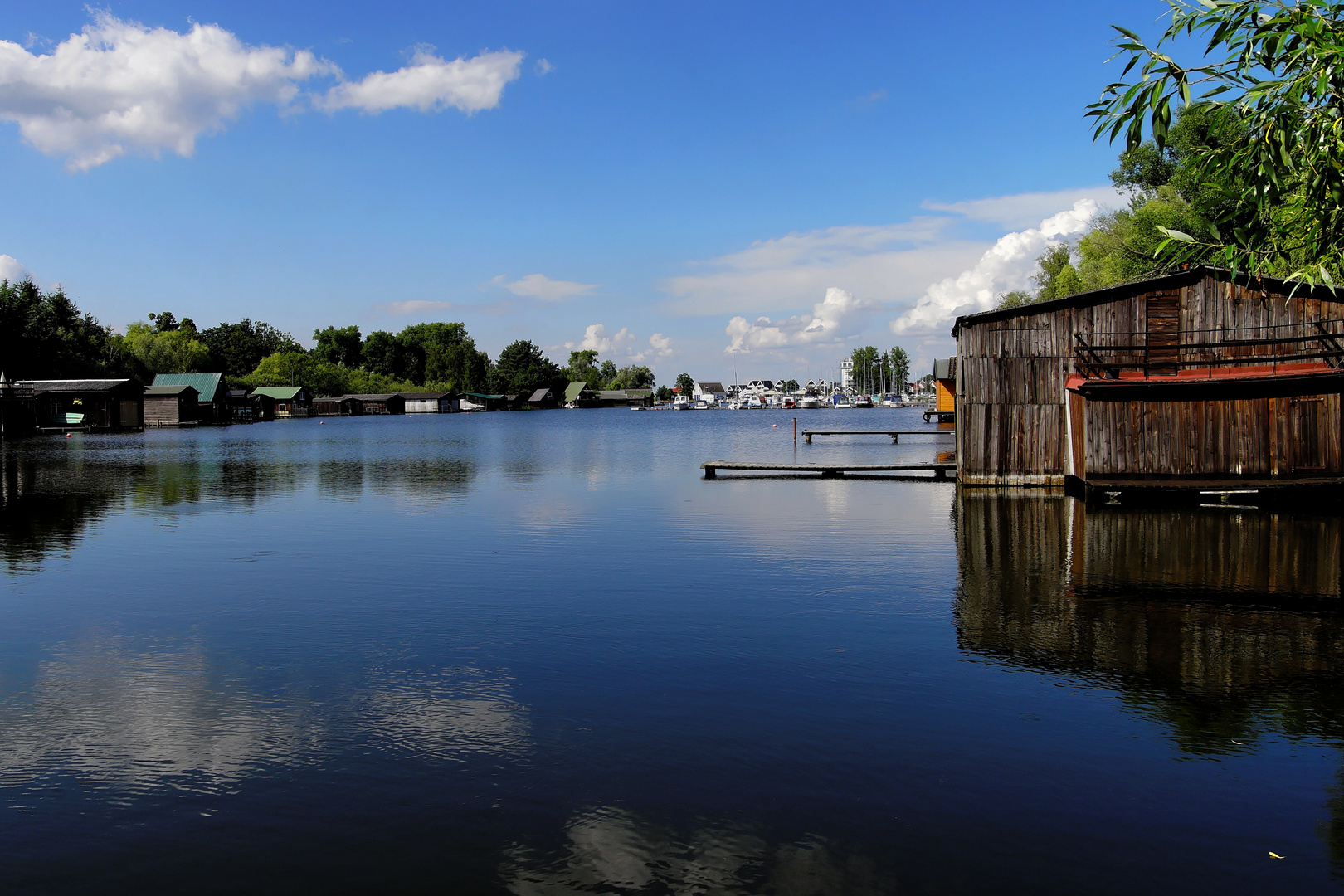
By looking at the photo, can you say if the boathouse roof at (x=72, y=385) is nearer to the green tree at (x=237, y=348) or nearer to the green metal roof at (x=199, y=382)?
the green metal roof at (x=199, y=382)

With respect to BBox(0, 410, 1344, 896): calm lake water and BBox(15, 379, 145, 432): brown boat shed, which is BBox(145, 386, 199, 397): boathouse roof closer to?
BBox(15, 379, 145, 432): brown boat shed

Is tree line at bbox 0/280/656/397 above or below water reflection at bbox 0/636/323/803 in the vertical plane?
above

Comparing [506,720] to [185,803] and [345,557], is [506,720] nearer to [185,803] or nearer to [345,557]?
[185,803]

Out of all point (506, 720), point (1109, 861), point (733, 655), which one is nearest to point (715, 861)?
point (1109, 861)

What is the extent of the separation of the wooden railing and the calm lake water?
7133mm

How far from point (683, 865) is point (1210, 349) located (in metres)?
25.8

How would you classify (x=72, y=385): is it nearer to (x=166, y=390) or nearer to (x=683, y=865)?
(x=166, y=390)

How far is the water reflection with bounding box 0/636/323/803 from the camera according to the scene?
308 inches

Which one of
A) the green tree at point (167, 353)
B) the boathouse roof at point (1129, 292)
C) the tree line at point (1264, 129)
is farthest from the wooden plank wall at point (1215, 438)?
the green tree at point (167, 353)

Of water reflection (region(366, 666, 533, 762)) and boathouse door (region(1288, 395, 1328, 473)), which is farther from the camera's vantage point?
boathouse door (region(1288, 395, 1328, 473))

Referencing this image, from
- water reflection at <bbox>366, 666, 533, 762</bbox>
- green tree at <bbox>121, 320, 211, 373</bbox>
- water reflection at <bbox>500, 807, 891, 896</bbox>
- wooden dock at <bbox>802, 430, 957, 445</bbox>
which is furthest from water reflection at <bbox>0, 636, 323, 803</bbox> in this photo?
green tree at <bbox>121, 320, 211, 373</bbox>

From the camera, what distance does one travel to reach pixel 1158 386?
985 inches

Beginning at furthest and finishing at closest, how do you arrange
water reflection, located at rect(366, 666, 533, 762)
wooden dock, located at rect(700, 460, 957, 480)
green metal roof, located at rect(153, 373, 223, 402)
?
green metal roof, located at rect(153, 373, 223, 402) < wooden dock, located at rect(700, 460, 957, 480) < water reflection, located at rect(366, 666, 533, 762)

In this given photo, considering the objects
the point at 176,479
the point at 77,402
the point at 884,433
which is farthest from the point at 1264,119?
the point at 77,402
